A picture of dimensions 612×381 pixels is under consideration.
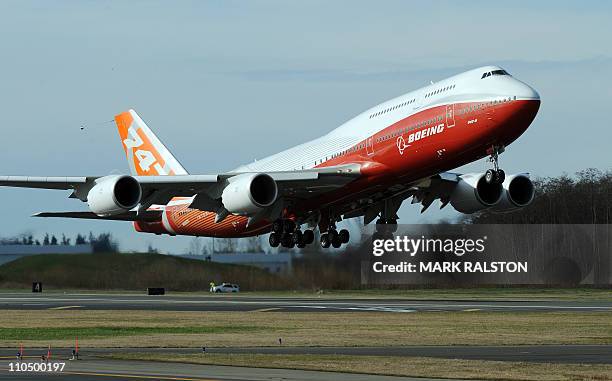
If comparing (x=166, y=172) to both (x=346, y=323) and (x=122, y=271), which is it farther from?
(x=346, y=323)

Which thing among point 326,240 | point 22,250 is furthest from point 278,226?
point 22,250

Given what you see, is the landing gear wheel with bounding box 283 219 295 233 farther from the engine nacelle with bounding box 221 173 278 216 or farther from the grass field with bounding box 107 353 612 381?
the grass field with bounding box 107 353 612 381

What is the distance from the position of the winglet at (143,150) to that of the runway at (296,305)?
7759mm

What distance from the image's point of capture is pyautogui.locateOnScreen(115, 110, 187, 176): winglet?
224 feet

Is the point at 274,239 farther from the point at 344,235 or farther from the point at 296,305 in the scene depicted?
the point at 296,305

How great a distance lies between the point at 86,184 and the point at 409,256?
36.5 m

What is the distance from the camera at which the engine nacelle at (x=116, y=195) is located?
51.9m

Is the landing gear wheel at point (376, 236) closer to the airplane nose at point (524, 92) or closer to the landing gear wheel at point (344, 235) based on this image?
the landing gear wheel at point (344, 235)

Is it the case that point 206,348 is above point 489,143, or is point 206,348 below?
below

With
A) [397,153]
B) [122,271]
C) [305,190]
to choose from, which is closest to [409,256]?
[122,271]

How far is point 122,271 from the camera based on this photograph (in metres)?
72.8

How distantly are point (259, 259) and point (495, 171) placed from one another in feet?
99.3

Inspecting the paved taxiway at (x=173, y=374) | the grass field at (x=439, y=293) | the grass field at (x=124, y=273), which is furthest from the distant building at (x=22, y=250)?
the paved taxiway at (x=173, y=374)

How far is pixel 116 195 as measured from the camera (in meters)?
51.9
